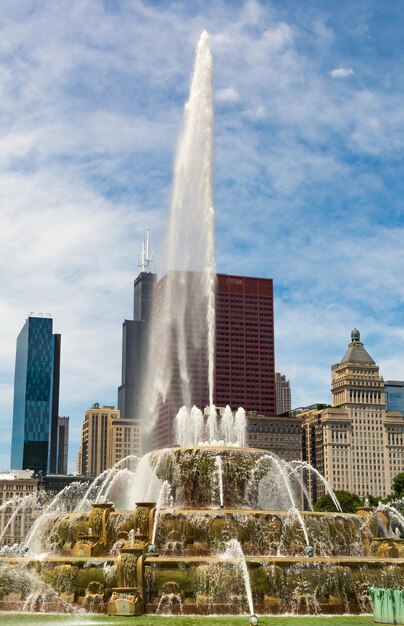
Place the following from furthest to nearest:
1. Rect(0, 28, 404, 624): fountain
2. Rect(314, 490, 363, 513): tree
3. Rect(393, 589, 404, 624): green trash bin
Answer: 1. Rect(314, 490, 363, 513): tree
2. Rect(0, 28, 404, 624): fountain
3. Rect(393, 589, 404, 624): green trash bin

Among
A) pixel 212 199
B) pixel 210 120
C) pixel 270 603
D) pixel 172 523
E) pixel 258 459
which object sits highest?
pixel 210 120

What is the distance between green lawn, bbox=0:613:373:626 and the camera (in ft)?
97.3

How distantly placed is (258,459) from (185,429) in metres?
25.0

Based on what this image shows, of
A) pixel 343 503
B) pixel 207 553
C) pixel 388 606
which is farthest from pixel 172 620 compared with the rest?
pixel 343 503

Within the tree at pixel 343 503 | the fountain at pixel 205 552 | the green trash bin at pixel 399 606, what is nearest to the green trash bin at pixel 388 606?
the green trash bin at pixel 399 606

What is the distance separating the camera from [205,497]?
1864 inches

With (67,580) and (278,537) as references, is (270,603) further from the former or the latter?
(67,580)

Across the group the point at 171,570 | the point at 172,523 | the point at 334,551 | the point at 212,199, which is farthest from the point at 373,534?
the point at 212,199

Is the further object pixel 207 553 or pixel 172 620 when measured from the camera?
pixel 207 553

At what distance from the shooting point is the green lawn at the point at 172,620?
97.3ft

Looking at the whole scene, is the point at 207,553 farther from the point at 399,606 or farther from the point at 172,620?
the point at 399,606

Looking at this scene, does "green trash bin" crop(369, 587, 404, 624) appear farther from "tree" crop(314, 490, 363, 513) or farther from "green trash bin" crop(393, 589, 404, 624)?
"tree" crop(314, 490, 363, 513)

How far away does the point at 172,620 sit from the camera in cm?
3120

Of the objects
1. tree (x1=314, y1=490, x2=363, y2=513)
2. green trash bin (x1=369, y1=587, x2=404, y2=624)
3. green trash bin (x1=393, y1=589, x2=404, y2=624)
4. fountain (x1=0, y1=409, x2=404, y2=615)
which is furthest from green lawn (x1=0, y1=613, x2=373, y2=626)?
tree (x1=314, y1=490, x2=363, y2=513)
